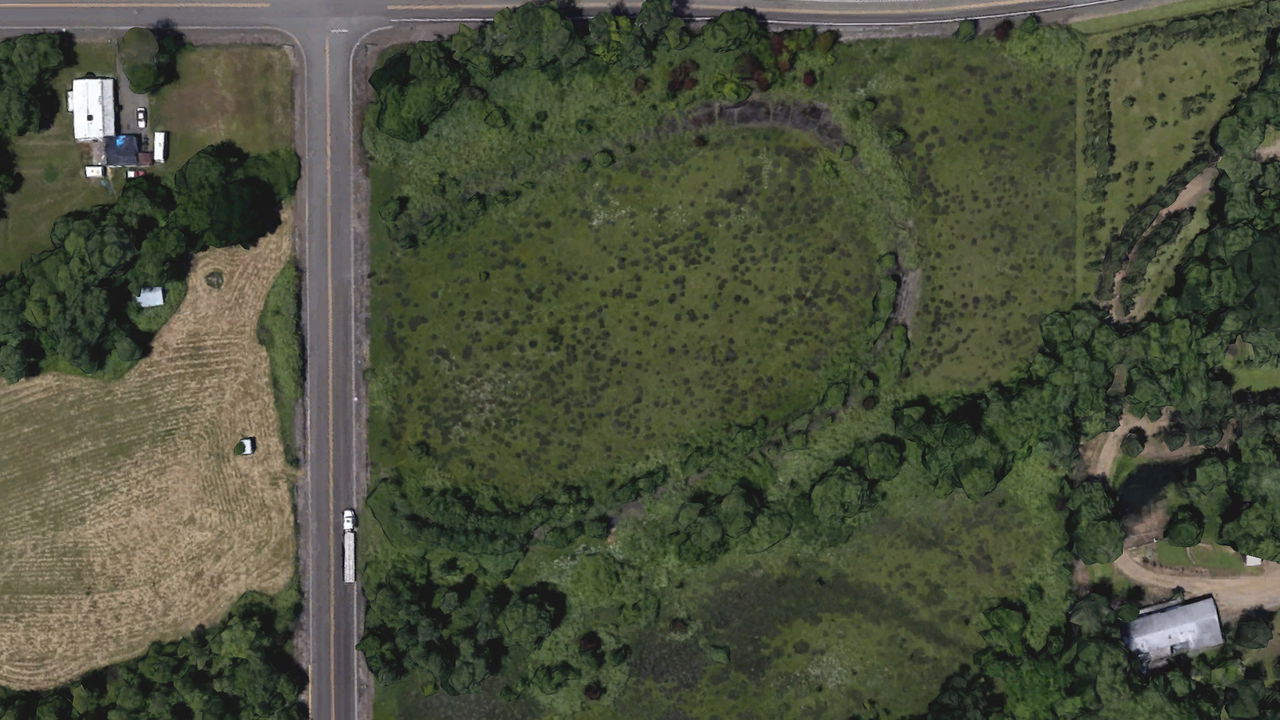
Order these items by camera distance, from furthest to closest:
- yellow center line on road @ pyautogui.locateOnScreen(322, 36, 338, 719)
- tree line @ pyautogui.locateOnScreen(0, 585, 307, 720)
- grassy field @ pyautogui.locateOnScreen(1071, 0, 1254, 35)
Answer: grassy field @ pyautogui.locateOnScreen(1071, 0, 1254, 35), yellow center line on road @ pyautogui.locateOnScreen(322, 36, 338, 719), tree line @ pyautogui.locateOnScreen(0, 585, 307, 720)

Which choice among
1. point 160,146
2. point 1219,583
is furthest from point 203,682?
point 1219,583

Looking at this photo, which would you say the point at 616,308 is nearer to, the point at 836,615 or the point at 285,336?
the point at 285,336

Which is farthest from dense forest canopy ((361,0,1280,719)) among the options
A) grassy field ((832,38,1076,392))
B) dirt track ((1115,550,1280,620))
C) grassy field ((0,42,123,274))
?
grassy field ((0,42,123,274))

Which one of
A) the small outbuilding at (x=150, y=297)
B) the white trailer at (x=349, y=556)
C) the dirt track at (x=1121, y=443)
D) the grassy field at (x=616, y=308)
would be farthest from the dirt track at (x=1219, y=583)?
the small outbuilding at (x=150, y=297)

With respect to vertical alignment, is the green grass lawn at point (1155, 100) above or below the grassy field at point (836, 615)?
above

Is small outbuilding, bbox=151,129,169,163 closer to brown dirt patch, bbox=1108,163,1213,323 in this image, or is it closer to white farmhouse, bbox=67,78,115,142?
white farmhouse, bbox=67,78,115,142

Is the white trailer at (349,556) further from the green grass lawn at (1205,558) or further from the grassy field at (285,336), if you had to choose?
the green grass lawn at (1205,558)
